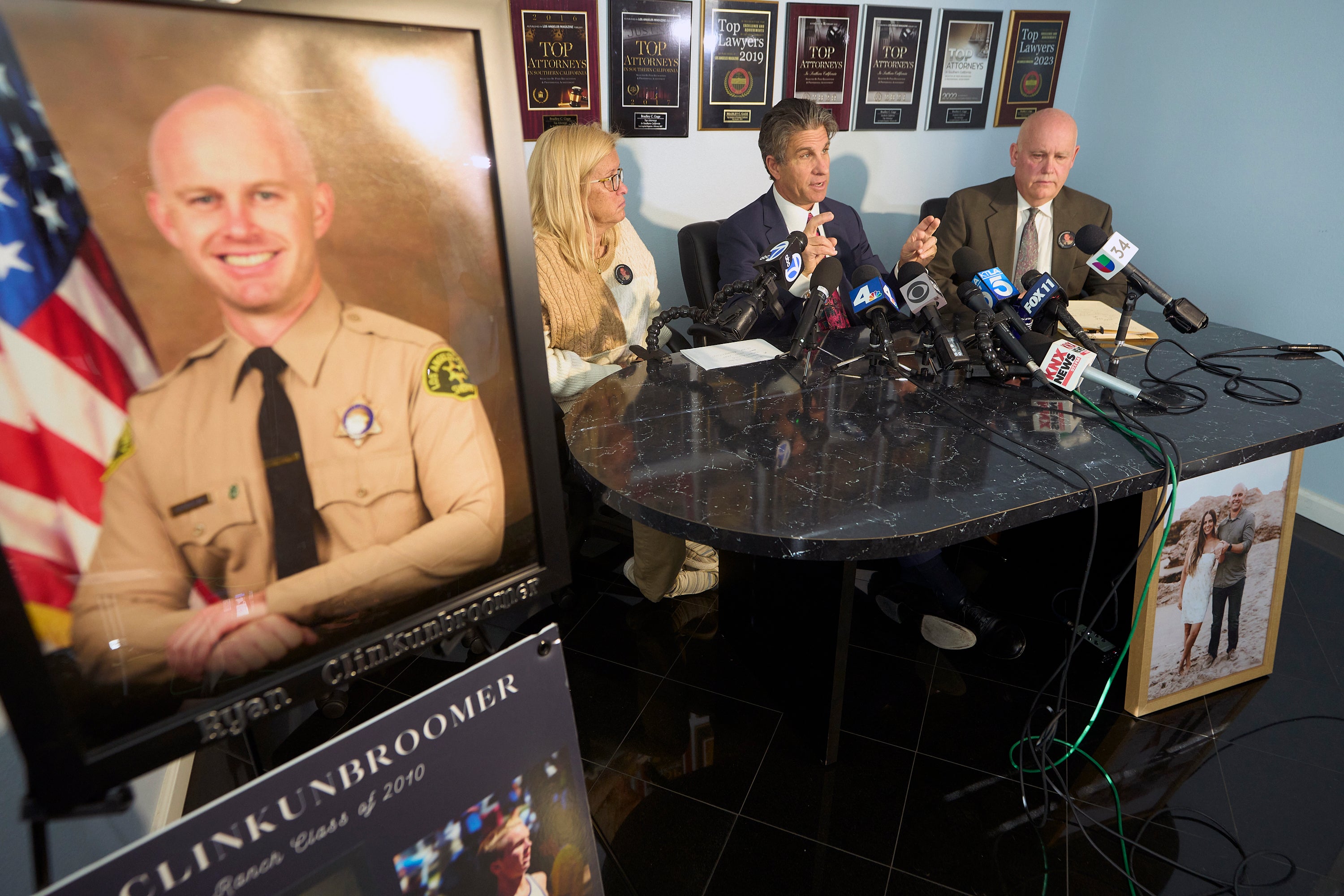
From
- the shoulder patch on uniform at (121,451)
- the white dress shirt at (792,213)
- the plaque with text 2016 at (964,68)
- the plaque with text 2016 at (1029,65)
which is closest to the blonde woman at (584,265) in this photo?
the white dress shirt at (792,213)

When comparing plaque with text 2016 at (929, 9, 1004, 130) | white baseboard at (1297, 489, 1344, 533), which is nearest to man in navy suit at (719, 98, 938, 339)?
plaque with text 2016 at (929, 9, 1004, 130)

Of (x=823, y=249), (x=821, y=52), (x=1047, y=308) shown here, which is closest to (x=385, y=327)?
(x=1047, y=308)

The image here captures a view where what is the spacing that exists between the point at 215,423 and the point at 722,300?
141 centimetres

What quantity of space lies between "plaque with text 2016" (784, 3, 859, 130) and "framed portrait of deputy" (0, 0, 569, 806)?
279 cm

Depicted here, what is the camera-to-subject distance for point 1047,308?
180 cm

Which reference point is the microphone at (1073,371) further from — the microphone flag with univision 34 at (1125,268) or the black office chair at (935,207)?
the black office chair at (935,207)

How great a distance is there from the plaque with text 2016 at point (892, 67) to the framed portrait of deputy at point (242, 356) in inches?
120

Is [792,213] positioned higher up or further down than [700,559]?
higher up

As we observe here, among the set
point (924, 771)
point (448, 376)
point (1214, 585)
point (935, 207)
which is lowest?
point (924, 771)

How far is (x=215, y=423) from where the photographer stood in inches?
23.8

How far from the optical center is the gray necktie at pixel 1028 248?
258 cm

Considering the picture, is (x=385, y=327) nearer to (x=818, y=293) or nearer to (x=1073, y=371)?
→ (x=818, y=293)

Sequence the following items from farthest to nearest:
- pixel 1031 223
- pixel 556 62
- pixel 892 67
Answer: pixel 892 67 → pixel 556 62 → pixel 1031 223

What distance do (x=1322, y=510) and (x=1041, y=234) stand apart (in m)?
1.43
